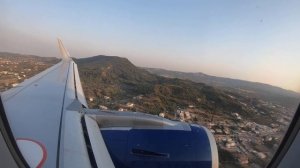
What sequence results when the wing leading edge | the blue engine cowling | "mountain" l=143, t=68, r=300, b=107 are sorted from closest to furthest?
"mountain" l=143, t=68, r=300, b=107
the wing leading edge
the blue engine cowling

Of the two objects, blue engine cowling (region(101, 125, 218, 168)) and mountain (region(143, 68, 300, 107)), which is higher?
mountain (region(143, 68, 300, 107))

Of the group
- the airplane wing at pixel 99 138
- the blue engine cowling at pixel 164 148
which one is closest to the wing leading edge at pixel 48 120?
the airplane wing at pixel 99 138

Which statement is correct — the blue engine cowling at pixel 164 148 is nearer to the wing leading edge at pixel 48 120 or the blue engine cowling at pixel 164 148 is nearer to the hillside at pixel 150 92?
the hillside at pixel 150 92

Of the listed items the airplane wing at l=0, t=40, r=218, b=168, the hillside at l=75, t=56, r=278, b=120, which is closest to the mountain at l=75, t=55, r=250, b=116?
the hillside at l=75, t=56, r=278, b=120

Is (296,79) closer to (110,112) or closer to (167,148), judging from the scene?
(167,148)

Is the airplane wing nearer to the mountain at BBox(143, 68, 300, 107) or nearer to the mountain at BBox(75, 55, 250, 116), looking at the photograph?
the mountain at BBox(75, 55, 250, 116)

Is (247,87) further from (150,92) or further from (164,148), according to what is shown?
(164,148)

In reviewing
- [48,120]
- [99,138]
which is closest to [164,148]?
[99,138]
